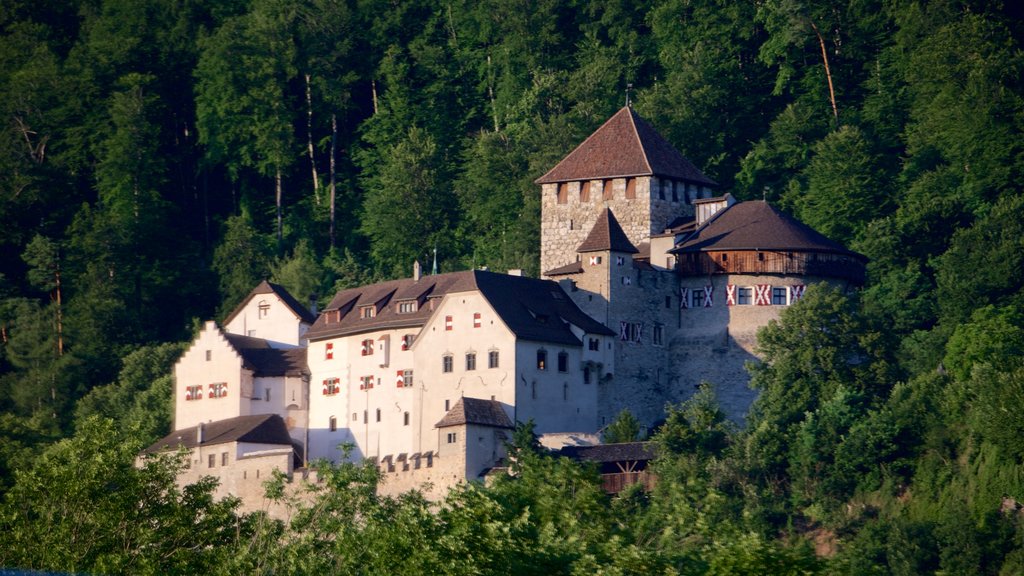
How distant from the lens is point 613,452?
269ft

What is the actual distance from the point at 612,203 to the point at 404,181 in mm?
19971

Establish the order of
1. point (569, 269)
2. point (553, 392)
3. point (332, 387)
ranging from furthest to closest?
point (332, 387)
point (569, 269)
point (553, 392)

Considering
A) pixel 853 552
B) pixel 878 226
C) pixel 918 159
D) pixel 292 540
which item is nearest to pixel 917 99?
pixel 918 159

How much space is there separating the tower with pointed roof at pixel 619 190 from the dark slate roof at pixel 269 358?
9.93 metres

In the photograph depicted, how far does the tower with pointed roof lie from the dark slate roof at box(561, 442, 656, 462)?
1176 cm

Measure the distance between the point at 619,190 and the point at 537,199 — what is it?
37.9 feet

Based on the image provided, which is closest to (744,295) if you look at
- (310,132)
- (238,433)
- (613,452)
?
(613,452)

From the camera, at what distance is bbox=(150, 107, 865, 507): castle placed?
84688mm

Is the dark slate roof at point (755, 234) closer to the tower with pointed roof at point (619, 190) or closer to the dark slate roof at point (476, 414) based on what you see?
the tower with pointed roof at point (619, 190)

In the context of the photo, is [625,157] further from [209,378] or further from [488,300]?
[209,378]

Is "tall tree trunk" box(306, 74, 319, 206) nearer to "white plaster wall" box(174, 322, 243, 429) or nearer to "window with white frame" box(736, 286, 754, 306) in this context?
"white plaster wall" box(174, 322, 243, 429)

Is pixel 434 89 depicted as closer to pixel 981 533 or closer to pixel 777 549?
pixel 981 533

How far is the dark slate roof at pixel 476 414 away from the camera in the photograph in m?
81.9

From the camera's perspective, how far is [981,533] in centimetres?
7662
